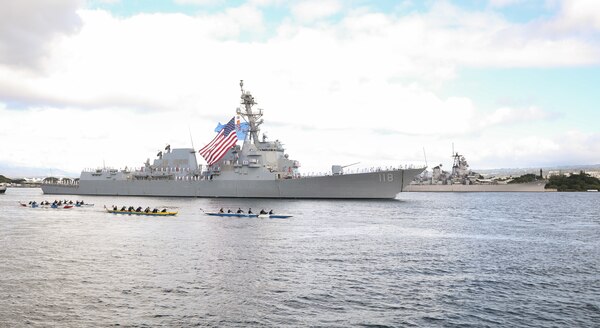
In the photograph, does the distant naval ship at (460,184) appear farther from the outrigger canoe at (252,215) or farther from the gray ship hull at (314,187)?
the outrigger canoe at (252,215)

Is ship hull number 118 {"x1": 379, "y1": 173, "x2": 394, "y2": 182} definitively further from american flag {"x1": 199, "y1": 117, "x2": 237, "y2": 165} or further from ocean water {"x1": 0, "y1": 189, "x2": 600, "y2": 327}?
ocean water {"x1": 0, "y1": 189, "x2": 600, "y2": 327}

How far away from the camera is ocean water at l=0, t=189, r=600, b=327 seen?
58.9 ft

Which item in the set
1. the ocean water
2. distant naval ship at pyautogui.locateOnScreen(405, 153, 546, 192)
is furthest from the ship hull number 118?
distant naval ship at pyautogui.locateOnScreen(405, 153, 546, 192)

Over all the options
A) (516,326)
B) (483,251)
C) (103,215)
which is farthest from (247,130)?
(516,326)

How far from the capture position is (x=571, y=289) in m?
22.1

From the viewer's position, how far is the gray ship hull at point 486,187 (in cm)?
15725

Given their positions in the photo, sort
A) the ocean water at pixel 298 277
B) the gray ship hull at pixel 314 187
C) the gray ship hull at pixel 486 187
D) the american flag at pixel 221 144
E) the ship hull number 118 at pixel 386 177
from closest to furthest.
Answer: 1. the ocean water at pixel 298 277
2. the ship hull number 118 at pixel 386 177
3. the gray ship hull at pixel 314 187
4. the american flag at pixel 221 144
5. the gray ship hull at pixel 486 187

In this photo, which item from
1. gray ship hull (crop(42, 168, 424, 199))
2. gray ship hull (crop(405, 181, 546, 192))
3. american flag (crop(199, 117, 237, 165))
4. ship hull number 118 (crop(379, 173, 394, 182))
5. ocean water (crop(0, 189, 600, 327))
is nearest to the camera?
ocean water (crop(0, 189, 600, 327))

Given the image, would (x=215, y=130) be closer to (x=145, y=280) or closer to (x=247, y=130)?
(x=247, y=130)

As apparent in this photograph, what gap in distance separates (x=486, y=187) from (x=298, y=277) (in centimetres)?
14997

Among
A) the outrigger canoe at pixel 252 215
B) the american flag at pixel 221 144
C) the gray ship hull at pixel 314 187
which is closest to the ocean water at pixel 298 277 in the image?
the outrigger canoe at pixel 252 215

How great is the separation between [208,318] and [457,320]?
8698mm

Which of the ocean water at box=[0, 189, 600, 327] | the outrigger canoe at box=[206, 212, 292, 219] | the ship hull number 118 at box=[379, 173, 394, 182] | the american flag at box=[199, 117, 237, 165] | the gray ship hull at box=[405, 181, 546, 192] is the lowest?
the ocean water at box=[0, 189, 600, 327]

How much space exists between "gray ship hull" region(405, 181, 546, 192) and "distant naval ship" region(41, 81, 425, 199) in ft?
278
